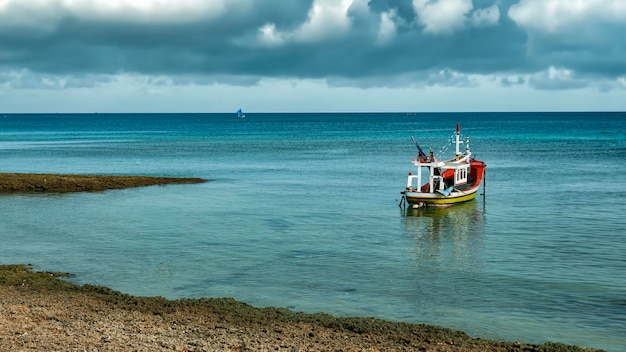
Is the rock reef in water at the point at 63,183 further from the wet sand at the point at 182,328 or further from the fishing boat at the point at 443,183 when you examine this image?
the wet sand at the point at 182,328

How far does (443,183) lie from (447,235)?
10391 millimetres

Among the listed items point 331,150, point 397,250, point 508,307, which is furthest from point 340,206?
point 331,150

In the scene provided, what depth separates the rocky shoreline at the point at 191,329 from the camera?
15484 millimetres

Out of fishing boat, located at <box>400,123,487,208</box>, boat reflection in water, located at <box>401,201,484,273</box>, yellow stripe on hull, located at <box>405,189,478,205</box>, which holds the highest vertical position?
fishing boat, located at <box>400,123,487,208</box>

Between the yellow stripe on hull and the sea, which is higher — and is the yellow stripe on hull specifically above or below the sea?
above

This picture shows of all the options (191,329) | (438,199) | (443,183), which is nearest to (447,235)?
(438,199)

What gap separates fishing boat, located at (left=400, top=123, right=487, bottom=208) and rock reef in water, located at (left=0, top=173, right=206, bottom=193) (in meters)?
19.2

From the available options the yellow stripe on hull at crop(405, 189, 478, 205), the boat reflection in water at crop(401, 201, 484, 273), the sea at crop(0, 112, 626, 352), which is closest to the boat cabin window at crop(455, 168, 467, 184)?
the sea at crop(0, 112, 626, 352)

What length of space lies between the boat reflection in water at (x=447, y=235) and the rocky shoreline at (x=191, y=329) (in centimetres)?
824

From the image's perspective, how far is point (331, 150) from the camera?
300 ft

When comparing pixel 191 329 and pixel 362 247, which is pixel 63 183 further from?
pixel 191 329

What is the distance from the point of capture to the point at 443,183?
42.5 meters

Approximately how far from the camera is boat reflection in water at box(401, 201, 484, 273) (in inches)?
1024

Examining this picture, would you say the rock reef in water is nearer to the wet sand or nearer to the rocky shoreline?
the wet sand
